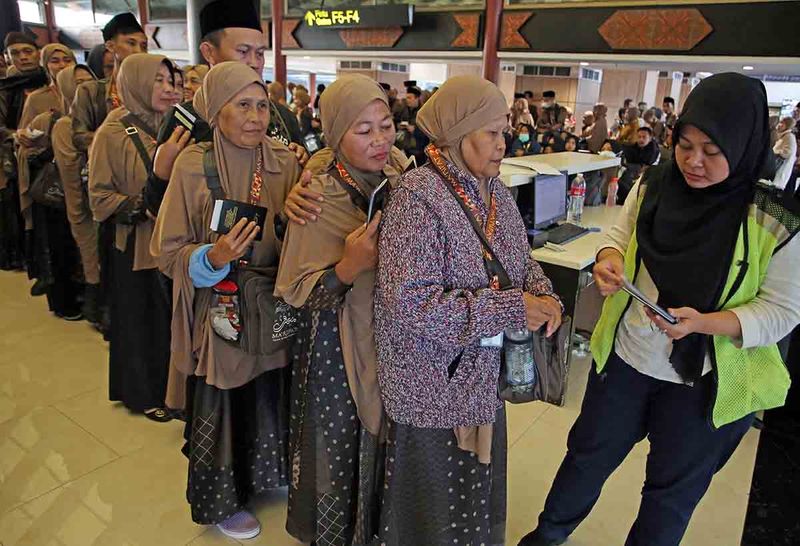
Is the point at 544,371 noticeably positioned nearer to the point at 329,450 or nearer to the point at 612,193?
Answer: the point at 329,450

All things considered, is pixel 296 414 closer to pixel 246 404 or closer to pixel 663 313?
pixel 246 404

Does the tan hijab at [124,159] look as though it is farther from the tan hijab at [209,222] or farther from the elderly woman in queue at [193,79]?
Answer: the tan hijab at [209,222]

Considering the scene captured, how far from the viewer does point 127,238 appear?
226 cm

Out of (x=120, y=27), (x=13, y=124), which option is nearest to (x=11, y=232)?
(x=13, y=124)

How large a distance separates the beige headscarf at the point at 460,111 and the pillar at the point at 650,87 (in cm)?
1702

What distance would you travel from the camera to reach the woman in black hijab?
3.92ft

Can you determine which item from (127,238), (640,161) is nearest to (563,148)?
(640,161)

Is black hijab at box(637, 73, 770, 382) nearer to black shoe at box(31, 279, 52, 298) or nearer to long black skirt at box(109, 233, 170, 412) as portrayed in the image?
long black skirt at box(109, 233, 170, 412)

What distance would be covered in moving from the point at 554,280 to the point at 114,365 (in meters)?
2.08

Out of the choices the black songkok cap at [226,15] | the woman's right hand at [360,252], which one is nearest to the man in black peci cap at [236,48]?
the black songkok cap at [226,15]

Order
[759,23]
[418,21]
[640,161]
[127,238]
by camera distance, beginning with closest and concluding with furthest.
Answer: [127,238] → [640,161] → [759,23] → [418,21]

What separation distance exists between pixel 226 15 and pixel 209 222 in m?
0.91

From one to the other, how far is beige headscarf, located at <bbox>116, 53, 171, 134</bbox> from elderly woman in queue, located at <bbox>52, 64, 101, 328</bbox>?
0.91 m

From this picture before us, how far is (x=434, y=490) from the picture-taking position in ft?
4.48
